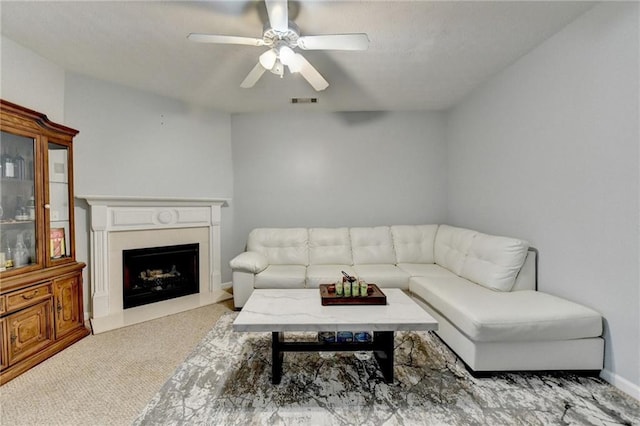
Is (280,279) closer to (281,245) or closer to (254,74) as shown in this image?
(281,245)

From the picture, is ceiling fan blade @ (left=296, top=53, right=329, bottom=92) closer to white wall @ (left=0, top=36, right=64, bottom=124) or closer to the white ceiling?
the white ceiling

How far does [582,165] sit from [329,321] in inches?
85.2

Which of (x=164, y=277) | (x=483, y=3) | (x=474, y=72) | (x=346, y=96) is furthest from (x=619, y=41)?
(x=164, y=277)

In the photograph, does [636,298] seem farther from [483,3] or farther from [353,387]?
[483,3]

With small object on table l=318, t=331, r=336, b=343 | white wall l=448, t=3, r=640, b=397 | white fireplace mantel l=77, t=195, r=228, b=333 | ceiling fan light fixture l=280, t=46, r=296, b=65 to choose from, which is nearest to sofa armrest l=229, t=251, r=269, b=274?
white fireplace mantel l=77, t=195, r=228, b=333

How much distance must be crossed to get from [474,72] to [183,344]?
381 cm

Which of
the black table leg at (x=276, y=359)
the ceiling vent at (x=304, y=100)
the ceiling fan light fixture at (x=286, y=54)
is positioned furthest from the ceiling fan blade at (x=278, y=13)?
the black table leg at (x=276, y=359)

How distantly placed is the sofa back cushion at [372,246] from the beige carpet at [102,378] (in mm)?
1953

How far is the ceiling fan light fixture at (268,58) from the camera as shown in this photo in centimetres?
196

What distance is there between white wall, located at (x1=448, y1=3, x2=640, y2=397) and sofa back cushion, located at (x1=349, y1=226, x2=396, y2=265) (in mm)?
1277

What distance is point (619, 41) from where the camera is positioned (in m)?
1.81

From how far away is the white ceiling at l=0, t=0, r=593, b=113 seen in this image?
1906 mm

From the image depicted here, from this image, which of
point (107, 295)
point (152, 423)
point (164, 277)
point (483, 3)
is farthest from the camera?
point (164, 277)

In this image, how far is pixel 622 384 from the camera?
1.79 meters
